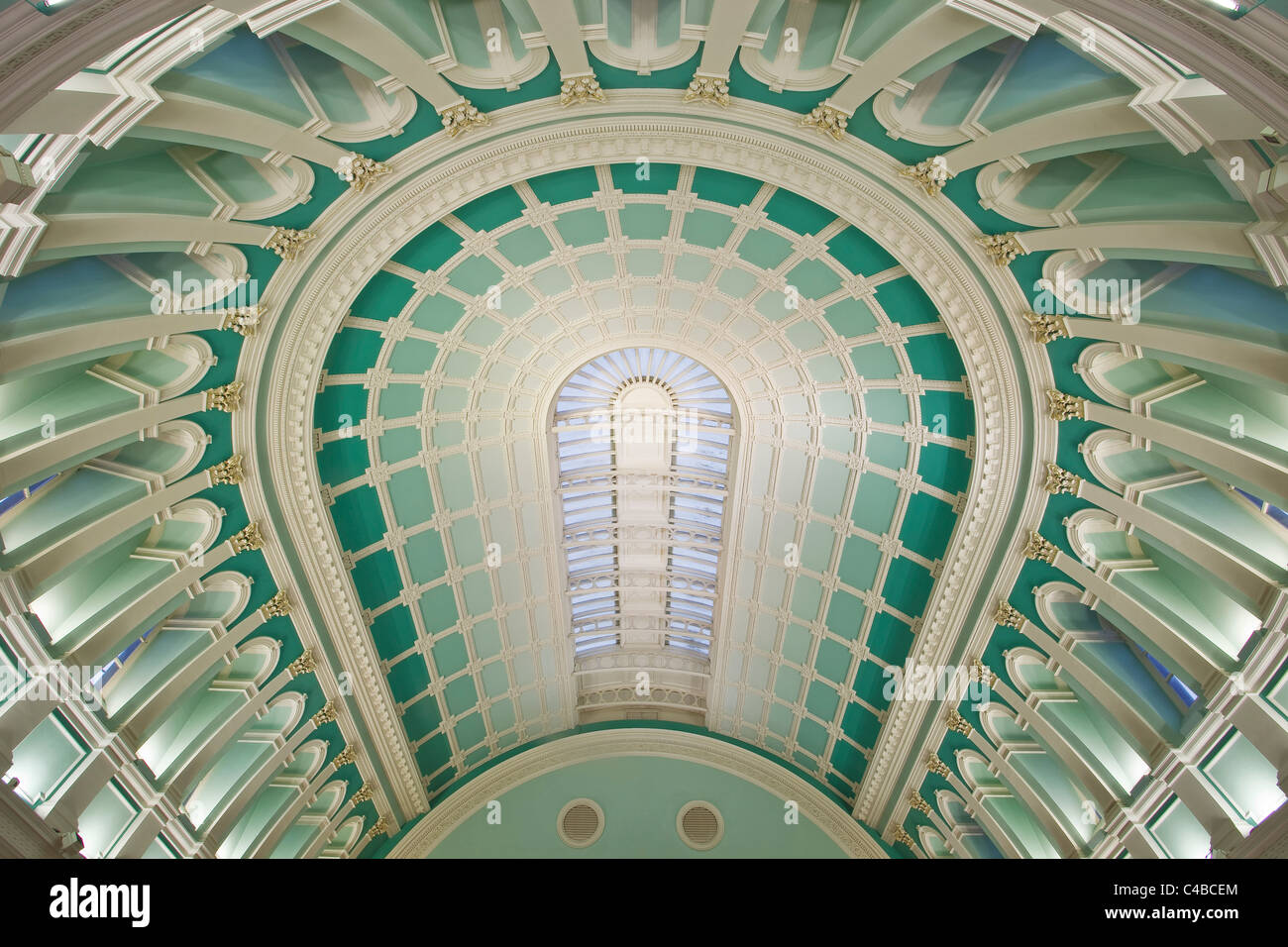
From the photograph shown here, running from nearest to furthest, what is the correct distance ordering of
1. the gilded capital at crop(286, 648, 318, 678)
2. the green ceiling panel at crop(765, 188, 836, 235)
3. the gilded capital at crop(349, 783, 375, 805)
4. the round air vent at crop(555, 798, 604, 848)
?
the green ceiling panel at crop(765, 188, 836, 235) < the gilded capital at crop(286, 648, 318, 678) < the gilded capital at crop(349, 783, 375, 805) < the round air vent at crop(555, 798, 604, 848)

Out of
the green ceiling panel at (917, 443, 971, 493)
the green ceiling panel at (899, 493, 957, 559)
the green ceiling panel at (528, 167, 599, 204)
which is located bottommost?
the green ceiling panel at (899, 493, 957, 559)

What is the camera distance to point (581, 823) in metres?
25.4

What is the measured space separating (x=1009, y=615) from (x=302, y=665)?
50.9 ft

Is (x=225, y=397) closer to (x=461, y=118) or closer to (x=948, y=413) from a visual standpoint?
(x=461, y=118)

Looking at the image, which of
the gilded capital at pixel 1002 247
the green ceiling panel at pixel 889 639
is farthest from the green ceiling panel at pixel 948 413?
the green ceiling panel at pixel 889 639

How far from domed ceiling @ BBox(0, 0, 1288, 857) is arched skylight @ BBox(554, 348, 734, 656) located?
218 millimetres

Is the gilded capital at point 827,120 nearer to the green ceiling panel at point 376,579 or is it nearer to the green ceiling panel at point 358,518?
the green ceiling panel at point 358,518

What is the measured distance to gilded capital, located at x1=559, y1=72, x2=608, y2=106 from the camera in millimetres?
11508

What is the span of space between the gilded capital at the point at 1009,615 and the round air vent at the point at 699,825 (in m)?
13.5

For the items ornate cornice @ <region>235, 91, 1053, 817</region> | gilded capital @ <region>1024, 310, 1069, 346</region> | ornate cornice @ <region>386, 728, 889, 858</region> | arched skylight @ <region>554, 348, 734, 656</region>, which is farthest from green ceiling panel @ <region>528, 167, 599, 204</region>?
ornate cornice @ <region>386, 728, 889, 858</region>

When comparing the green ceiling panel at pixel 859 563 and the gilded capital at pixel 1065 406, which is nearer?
the gilded capital at pixel 1065 406

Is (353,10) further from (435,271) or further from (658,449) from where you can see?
(658,449)

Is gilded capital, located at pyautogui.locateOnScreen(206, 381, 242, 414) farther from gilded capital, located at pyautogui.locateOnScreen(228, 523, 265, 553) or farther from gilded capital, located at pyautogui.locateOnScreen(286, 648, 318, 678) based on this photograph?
gilded capital, located at pyautogui.locateOnScreen(286, 648, 318, 678)

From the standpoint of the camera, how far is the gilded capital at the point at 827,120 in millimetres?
11633
